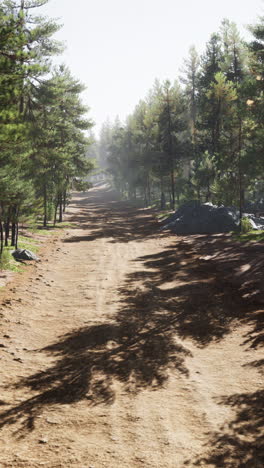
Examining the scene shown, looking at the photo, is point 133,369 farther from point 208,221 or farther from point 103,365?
point 208,221

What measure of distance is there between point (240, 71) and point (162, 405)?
141 ft

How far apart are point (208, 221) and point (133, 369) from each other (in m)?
23.8

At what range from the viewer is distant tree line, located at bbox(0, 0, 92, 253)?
1232 cm

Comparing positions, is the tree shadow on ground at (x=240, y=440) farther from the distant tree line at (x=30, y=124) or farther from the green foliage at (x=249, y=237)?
the green foliage at (x=249, y=237)

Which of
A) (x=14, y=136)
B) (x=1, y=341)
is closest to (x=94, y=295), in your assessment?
(x=1, y=341)

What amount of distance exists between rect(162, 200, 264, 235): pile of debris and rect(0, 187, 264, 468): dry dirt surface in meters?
12.8

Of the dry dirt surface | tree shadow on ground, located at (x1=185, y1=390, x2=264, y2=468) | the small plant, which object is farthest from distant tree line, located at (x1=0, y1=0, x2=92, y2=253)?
the small plant

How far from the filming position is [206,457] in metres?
5.27

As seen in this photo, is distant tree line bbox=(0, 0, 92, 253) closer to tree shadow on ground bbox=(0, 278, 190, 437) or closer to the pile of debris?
tree shadow on ground bbox=(0, 278, 190, 437)

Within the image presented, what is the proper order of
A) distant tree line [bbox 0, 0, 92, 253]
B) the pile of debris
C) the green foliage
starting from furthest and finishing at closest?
1. the pile of debris
2. the green foliage
3. distant tree line [bbox 0, 0, 92, 253]

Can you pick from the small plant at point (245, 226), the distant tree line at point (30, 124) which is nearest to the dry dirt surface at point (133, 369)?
the distant tree line at point (30, 124)

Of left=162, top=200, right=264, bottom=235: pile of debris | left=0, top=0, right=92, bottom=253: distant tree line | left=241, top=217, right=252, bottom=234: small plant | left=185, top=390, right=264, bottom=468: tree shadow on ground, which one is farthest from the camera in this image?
left=162, top=200, right=264, bottom=235: pile of debris

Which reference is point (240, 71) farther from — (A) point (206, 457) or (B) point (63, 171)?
(A) point (206, 457)

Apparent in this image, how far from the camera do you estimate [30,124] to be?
625 inches
